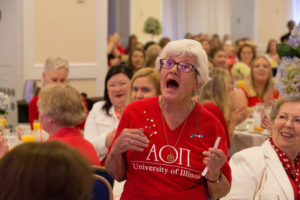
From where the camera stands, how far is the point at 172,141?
2357 millimetres

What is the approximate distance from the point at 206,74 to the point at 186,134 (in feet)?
1.02

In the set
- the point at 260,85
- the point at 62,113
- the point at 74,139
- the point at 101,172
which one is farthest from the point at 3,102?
Answer: the point at 260,85

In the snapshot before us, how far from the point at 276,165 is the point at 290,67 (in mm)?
593

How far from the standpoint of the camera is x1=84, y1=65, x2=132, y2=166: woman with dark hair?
3.74m

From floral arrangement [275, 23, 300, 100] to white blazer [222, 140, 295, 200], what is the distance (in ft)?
1.19

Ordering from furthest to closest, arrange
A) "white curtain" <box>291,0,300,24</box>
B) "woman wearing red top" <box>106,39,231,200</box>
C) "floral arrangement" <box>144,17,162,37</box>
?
"white curtain" <box>291,0,300,24</box> < "floral arrangement" <box>144,17,162,37</box> < "woman wearing red top" <box>106,39,231,200</box>

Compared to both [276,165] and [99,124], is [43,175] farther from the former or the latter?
[99,124]

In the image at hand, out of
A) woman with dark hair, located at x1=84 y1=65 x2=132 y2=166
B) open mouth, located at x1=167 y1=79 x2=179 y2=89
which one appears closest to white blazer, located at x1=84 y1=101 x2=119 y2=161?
woman with dark hair, located at x1=84 y1=65 x2=132 y2=166

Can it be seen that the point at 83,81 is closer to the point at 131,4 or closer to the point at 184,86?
the point at 184,86

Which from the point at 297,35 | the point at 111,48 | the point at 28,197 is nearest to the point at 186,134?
the point at 297,35

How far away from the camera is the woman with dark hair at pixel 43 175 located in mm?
1188

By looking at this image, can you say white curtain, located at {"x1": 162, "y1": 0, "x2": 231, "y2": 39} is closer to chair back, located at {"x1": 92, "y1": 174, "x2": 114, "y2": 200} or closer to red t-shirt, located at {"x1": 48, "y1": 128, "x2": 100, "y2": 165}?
red t-shirt, located at {"x1": 48, "y1": 128, "x2": 100, "y2": 165}

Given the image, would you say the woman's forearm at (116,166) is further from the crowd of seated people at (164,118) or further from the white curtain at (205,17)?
the white curtain at (205,17)

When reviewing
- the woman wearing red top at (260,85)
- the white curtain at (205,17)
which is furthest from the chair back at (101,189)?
the white curtain at (205,17)
